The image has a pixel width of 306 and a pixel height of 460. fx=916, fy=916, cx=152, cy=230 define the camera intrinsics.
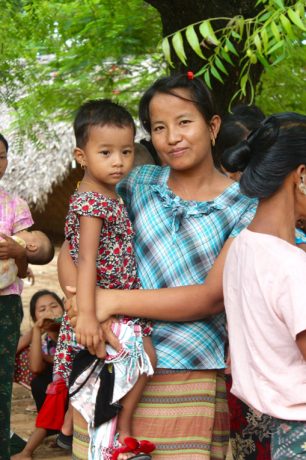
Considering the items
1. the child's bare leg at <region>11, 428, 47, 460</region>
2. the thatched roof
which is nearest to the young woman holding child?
the child's bare leg at <region>11, 428, 47, 460</region>

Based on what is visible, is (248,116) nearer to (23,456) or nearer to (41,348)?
(41,348)

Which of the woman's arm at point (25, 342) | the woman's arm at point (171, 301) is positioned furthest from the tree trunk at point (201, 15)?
the woman's arm at point (171, 301)

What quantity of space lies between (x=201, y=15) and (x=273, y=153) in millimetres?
3149

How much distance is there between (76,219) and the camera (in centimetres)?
325

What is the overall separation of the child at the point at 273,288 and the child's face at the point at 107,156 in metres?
0.60

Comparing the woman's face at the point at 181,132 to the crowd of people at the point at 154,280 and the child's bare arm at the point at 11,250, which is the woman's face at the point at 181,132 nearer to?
the crowd of people at the point at 154,280

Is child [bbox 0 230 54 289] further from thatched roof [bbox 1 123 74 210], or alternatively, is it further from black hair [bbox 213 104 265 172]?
thatched roof [bbox 1 123 74 210]

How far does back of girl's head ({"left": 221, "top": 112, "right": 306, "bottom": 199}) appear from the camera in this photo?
269 cm

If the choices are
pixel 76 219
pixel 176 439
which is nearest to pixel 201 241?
pixel 76 219

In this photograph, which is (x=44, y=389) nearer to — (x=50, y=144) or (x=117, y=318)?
(x=117, y=318)

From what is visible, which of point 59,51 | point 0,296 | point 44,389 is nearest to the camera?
point 0,296

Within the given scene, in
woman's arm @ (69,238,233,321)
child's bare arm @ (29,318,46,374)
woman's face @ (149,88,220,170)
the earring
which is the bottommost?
child's bare arm @ (29,318,46,374)

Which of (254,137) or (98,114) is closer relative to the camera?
(254,137)

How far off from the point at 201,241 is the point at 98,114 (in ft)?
2.03
